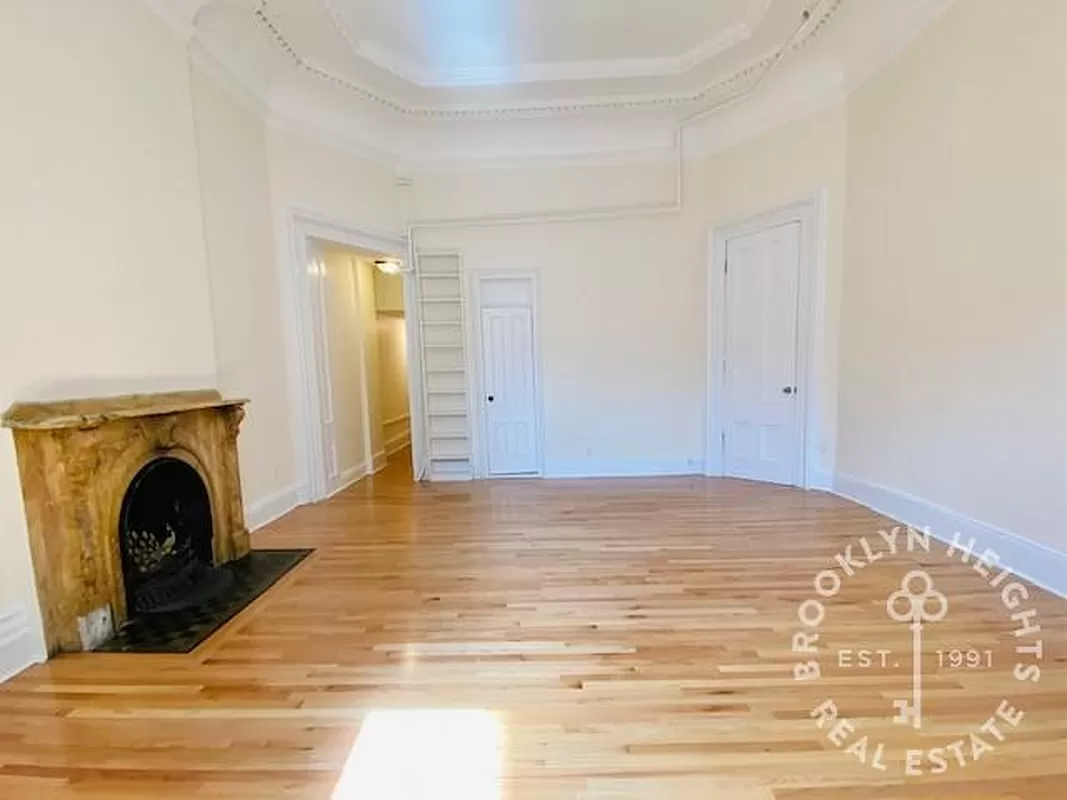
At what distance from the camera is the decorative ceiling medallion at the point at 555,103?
4.25m

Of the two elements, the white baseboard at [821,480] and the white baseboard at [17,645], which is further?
the white baseboard at [821,480]

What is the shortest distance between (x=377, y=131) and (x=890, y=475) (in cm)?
546

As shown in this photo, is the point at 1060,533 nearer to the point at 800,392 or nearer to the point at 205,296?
the point at 800,392

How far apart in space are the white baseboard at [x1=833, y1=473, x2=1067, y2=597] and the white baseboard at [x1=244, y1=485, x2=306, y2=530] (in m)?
4.76

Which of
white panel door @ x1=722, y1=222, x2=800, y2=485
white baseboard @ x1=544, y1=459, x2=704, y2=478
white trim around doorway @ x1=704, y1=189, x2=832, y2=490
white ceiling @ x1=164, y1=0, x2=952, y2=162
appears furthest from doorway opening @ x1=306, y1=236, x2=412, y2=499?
white trim around doorway @ x1=704, y1=189, x2=832, y2=490

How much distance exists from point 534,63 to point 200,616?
476 cm

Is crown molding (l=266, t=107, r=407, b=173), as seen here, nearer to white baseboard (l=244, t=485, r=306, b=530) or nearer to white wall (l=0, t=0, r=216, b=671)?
white wall (l=0, t=0, r=216, b=671)

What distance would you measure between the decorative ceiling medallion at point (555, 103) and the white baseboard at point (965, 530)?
3.53 m

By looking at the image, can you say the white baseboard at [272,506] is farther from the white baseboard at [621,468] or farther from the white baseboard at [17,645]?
the white baseboard at [621,468]

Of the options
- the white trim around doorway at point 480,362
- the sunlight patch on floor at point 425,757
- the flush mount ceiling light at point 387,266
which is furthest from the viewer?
the flush mount ceiling light at point 387,266

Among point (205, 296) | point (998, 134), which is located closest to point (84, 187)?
point (205, 296)

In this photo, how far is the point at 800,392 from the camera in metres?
5.04

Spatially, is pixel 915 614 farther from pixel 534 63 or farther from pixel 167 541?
pixel 534 63
